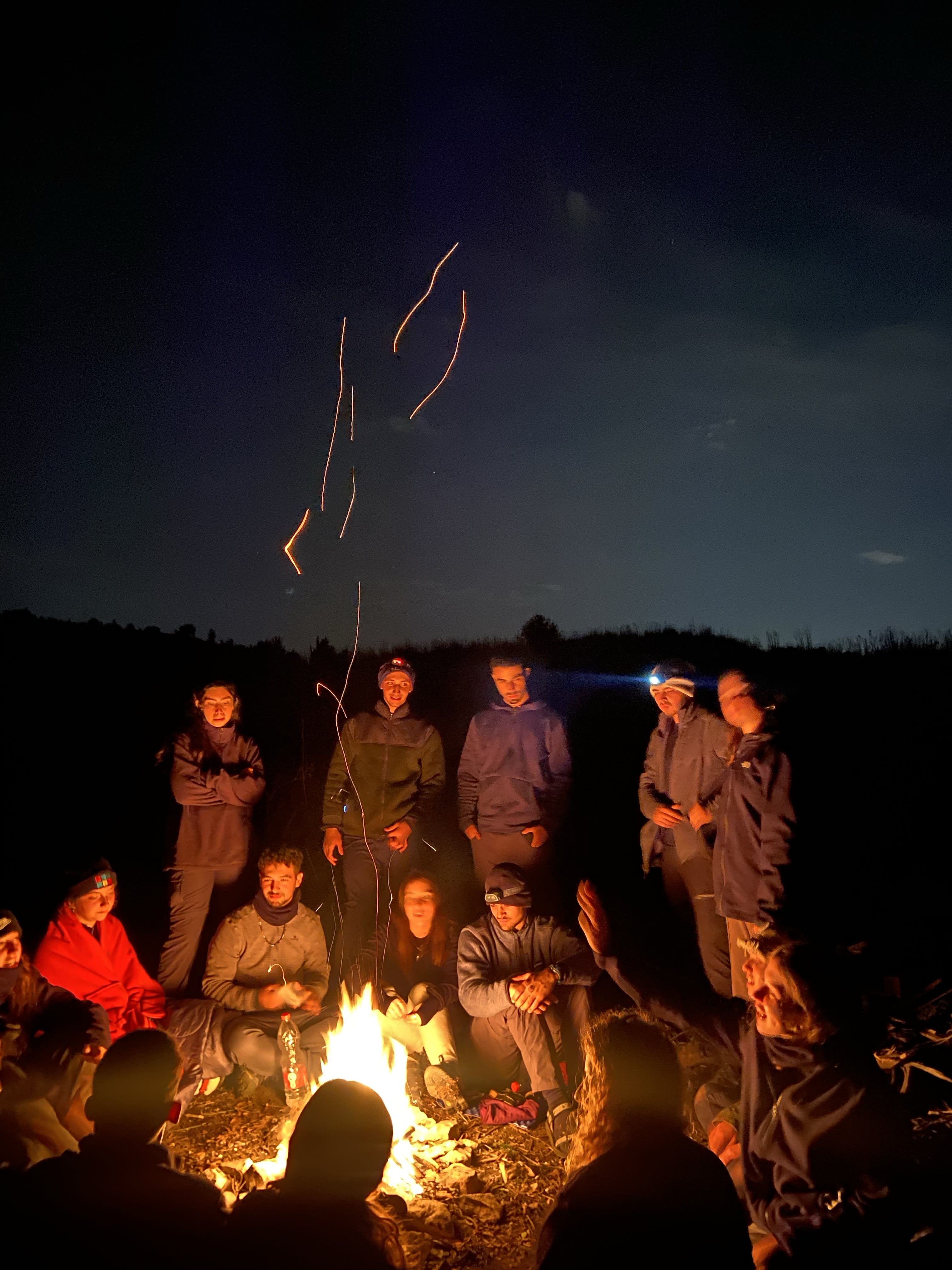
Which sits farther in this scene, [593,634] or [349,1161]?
[593,634]

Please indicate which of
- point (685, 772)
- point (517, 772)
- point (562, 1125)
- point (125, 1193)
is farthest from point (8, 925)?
point (685, 772)

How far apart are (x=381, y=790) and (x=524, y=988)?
6.91 ft

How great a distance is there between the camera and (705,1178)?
2199 mm

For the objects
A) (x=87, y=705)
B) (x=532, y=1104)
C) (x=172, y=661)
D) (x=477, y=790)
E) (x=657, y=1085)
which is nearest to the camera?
(x=657, y=1085)

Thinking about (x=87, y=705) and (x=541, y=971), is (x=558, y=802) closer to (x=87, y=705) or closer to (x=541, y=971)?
(x=541, y=971)

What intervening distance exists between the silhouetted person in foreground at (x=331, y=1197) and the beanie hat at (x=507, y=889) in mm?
2484

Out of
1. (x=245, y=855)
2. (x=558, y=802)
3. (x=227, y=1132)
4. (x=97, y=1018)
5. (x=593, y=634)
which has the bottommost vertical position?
(x=227, y=1132)

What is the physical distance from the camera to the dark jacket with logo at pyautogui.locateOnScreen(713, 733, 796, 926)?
4.21 metres

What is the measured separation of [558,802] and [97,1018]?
3308 millimetres

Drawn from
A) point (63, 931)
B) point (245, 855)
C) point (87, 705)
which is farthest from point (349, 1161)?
point (87, 705)

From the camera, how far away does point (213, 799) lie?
18.3 feet

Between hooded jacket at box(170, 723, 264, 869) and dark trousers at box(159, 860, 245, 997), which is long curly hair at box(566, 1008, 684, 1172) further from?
hooded jacket at box(170, 723, 264, 869)

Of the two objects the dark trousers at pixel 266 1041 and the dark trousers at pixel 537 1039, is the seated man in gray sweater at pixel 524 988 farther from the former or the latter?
the dark trousers at pixel 266 1041

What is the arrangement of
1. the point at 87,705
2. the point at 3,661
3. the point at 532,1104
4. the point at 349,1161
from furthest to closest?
the point at 3,661
the point at 87,705
the point at 532,1104
the point at 349,1161
